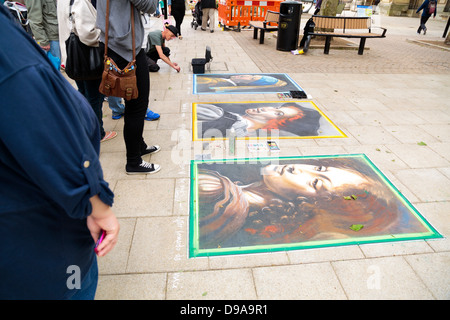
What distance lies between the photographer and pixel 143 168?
135 inches

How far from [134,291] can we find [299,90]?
519 cm

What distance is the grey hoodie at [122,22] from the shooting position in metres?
2.48

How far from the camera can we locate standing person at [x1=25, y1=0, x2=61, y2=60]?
4879 millimetres

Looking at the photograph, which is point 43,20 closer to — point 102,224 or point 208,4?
point 102,224

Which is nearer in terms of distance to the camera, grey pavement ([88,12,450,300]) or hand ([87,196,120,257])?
hand ([87,196,120,257])

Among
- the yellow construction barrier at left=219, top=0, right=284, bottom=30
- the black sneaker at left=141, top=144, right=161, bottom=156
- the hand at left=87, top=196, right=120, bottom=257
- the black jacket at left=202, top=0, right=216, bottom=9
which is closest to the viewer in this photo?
the hand at left=87, top=196, right=120, bottom=257

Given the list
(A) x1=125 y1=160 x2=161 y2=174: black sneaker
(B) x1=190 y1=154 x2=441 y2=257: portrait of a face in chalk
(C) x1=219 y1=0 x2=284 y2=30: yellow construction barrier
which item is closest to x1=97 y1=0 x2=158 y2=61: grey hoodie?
(A) x1=125 y1=160 x2=161 y2=174: black sneaker

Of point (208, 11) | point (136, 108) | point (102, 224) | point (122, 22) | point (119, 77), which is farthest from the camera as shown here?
point (208, 11)

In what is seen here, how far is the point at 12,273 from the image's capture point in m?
0.93

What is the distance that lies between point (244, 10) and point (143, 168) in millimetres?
12718

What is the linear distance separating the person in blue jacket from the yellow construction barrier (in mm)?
14228

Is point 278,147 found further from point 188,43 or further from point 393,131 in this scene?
point 188,43

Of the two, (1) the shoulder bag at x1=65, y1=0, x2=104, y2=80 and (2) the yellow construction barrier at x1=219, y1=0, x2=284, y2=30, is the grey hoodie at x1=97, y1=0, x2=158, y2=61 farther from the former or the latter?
(2) the yellow construction barrier at x1=219, y1=0, x2=284, y2=30

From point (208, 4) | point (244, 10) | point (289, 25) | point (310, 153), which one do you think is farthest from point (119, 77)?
point (244, 10)
